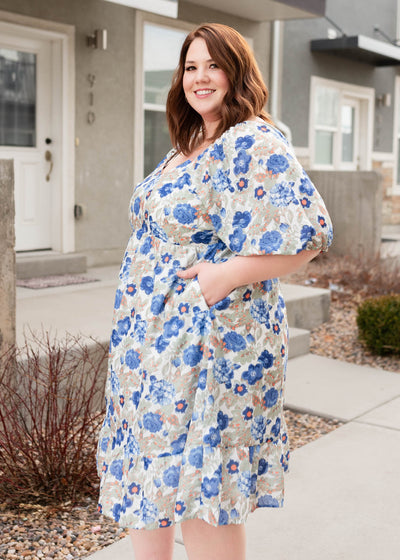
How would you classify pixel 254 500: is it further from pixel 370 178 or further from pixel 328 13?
pixel 328 13

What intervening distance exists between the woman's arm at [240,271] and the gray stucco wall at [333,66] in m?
9.16

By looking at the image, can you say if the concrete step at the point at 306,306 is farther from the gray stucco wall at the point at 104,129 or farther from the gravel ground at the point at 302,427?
the gray stucco wall at the point at 104,129

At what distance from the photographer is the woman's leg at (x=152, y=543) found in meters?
1.88

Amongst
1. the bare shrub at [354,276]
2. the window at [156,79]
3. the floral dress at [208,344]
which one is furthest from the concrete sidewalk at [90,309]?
the floral dress at [208,344]

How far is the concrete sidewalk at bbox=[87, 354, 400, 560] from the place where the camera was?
2.62m

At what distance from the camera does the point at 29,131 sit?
23.9 feet

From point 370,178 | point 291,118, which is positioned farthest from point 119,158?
point 291,118

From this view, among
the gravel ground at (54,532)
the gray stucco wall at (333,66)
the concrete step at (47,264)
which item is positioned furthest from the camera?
the gray stucco wall at (333,66)

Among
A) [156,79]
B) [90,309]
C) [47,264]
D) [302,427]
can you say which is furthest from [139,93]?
[302,427]

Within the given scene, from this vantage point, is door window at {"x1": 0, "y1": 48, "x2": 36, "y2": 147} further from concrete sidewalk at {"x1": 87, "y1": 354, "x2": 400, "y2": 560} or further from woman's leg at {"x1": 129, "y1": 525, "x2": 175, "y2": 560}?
woman's leg at {"x1": 129, "y1": 525, "x2": 175, "y2": 560}

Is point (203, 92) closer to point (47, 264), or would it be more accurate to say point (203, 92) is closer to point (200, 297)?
point (200, 297)

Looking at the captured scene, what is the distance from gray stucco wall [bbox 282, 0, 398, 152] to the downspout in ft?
0.66

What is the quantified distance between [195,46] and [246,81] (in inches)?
6.5

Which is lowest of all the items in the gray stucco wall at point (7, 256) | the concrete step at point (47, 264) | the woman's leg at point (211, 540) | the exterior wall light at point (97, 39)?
the woman's leg at point (211, 540)
